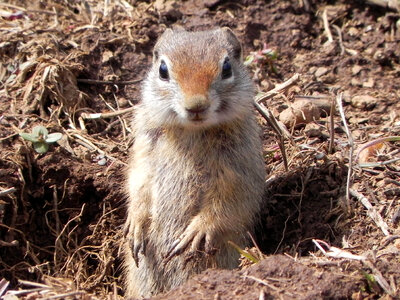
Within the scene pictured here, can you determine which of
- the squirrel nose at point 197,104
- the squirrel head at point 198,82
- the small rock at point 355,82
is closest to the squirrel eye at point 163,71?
the squirrel head at point 198,82

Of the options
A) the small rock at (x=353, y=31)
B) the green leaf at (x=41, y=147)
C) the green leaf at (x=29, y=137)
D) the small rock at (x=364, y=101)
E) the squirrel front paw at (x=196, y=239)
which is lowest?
the squirrel front paw at (x=196, y=239)

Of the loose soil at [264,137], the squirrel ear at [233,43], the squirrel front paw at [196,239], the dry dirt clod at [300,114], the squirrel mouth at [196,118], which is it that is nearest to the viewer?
the loose soil at [264,137]

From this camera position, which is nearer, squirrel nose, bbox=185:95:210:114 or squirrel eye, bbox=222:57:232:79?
squirrel nose, bbox=185:95:210:114

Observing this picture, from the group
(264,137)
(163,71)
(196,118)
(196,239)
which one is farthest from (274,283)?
(264,137)

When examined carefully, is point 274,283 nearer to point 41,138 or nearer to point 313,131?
point 313,131

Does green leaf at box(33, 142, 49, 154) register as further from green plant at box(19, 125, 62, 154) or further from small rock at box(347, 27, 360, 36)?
small rock at box(347, 27, 360, 36)

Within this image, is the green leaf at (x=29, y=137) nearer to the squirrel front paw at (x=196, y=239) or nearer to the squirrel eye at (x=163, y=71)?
the squirrel eye at (x=163, y=71)

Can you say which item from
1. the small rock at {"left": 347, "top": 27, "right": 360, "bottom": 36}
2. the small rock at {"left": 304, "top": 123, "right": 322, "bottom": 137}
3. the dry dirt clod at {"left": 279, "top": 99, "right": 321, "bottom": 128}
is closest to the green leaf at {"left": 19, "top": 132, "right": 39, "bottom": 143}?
the dry dirt clod at {"left": 279, "top": 99, "right": 321, "bottom": 128}
